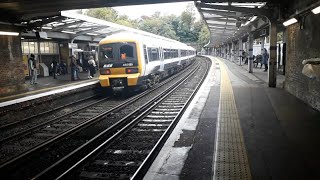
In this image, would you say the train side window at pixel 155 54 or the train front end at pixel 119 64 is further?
the train side window at pixel 155 54

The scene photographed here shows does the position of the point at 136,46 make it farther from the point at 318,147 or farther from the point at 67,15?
the point at 318,147

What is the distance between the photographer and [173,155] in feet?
18.0

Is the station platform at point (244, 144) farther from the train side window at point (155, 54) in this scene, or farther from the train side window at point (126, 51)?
the train side window at point (155, 54)

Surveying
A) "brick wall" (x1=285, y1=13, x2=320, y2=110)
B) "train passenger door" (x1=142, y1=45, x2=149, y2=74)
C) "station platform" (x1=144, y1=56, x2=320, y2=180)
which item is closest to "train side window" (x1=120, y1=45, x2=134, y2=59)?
"train passenger door" (x1=142, y1=45, x2=149, y2=74)

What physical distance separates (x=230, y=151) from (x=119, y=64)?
9168mm

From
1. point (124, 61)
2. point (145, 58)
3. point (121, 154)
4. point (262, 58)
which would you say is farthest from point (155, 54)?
point (262, 58)

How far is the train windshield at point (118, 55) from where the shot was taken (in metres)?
13.6

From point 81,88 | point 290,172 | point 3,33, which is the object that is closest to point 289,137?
point 290,172

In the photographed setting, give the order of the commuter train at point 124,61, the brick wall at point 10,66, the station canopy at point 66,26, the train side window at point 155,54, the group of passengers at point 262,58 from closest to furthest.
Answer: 1. the brick wall at point 10,66
2. the station canopy at point 66,26
3. the commuter train at point 124,61
4. the train side window at point 155,54
5. the group of passengers at point 262,58

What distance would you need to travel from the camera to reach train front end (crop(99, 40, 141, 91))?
534 inches

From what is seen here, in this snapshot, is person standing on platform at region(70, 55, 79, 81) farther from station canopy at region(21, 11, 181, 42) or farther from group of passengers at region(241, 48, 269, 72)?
group of passengers at region(241, 48, 269, 72)

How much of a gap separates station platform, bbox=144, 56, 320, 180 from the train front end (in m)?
4.58

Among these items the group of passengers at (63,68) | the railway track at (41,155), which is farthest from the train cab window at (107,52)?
the railway track at (41,155)

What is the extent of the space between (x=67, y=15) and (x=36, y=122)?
557 cm
